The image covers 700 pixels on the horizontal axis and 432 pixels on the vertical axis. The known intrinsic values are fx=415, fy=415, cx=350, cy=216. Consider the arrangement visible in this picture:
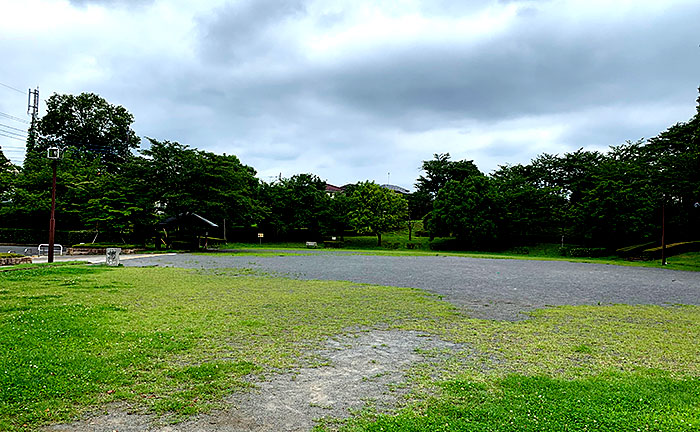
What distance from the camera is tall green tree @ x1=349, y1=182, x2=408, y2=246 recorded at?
1754 inches

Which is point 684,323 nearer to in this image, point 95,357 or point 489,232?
point 95,357

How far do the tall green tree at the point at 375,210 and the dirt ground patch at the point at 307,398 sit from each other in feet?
127

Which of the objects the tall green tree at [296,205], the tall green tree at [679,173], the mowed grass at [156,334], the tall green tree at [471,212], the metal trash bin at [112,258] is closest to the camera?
the mowed grass at [156,334]

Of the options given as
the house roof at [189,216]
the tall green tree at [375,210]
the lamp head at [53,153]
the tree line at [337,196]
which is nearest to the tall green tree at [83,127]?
the tree line at [337,196]

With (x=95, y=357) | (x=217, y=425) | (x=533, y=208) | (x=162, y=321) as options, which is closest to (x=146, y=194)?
(x=162, y=321)

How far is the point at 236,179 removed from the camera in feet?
105

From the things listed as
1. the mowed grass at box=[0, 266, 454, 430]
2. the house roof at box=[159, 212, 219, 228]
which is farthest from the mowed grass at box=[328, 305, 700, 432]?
the house roof at box=[159, 212, 219, 228]

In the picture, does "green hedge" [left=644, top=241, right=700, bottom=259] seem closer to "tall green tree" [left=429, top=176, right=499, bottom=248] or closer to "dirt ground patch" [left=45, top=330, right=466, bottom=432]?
"tall green tree" [left=429, top=176, right=499, bottom=248]

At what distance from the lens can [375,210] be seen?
45.7m

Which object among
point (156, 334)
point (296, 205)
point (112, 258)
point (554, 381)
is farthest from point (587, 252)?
point (156, 334)

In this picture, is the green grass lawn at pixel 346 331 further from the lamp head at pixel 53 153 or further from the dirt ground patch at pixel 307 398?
the lamp head at pixel 53 153

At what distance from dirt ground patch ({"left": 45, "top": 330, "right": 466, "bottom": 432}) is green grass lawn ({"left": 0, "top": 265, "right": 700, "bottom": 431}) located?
6.9 inches

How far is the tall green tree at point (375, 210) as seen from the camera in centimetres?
4456

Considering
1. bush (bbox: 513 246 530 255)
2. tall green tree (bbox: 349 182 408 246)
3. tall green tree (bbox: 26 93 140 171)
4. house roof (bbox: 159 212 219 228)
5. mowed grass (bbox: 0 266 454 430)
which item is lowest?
mowed grass (bbox: 0 266 454 430)
